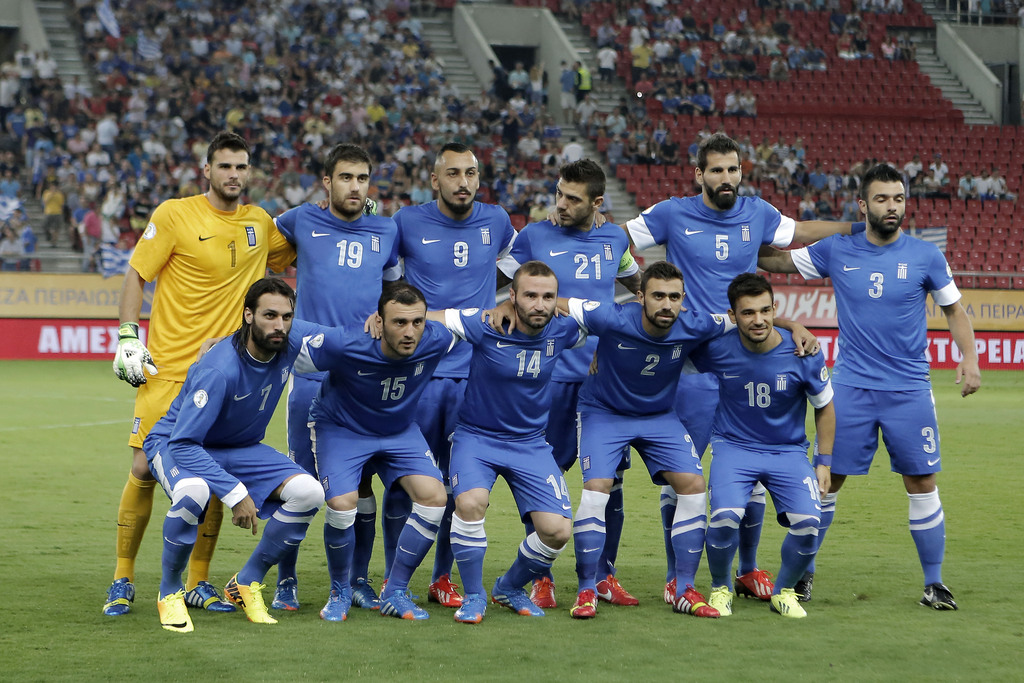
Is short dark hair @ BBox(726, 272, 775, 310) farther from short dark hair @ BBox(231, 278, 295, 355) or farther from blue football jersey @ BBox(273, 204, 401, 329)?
short dark hair @ BBox(231, 278, 295, 355)

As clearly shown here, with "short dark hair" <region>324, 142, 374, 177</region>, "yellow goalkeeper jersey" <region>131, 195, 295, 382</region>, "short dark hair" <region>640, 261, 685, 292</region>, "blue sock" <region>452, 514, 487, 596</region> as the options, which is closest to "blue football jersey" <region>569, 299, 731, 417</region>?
"short dark hair" <region>640, 261, 685, 292</region>

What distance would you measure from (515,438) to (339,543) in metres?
1.06

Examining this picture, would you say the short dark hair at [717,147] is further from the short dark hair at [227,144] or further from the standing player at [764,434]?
the short dark hair at [227,144]

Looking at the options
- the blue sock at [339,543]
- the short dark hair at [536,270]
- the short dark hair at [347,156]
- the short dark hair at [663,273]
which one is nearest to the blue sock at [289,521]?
the blue sock at [339,543]

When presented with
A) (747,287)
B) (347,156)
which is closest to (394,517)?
(347,156)

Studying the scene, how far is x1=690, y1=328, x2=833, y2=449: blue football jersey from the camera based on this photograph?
6297 mm

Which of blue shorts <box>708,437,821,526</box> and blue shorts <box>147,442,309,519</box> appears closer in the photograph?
blue shorts <box>147,442,309,519</box>

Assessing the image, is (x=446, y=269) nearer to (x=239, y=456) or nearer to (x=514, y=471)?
(x=514, y=471)

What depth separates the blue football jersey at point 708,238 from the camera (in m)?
6.79

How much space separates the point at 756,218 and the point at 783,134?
2281 centimetres

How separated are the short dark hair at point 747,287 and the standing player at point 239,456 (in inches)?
85.7

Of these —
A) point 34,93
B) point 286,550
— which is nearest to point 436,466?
point 286,550

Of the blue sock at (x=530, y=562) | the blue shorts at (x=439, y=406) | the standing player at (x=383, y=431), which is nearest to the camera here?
the standing player at (x=383, y=431)

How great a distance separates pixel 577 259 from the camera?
22.1 ft
